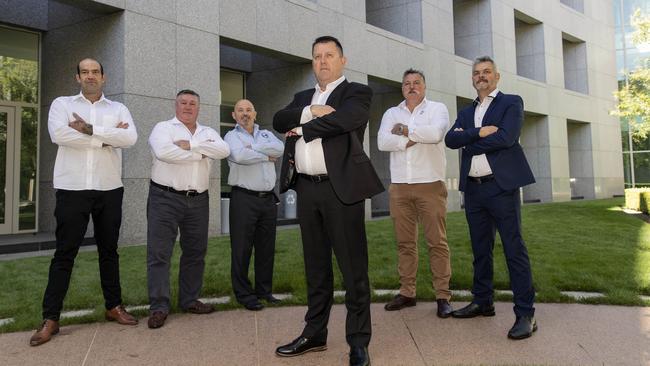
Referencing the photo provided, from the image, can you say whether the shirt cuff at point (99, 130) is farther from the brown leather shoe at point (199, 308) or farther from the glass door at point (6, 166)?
the glass door at point (6, 166)

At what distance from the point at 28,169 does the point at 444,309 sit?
10431mm

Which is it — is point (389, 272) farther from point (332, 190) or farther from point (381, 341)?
point (332, 190)

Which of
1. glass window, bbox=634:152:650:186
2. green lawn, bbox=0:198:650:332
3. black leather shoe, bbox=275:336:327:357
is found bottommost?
black leather shoe, bbox=275:336:327:357

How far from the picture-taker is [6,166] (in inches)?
428

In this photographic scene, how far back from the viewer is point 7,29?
35.8 feet

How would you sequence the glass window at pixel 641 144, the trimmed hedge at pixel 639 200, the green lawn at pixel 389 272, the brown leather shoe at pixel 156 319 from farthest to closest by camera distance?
the glass window at pixel 641 144 → the trimmed hedge at pixel 639 200 → the green lawn at pixel 389 272 → the brown leather shoe at pixel 156 319

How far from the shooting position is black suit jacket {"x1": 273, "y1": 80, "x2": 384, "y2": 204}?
3.42 m

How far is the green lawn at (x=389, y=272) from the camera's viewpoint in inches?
201

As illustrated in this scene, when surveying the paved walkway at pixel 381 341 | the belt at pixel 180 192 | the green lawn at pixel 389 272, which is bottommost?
the paved walkway at pixel 381 341

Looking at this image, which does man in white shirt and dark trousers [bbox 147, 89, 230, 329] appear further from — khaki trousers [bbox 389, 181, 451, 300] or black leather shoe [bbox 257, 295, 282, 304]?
khaki trousers [bbox 389, 181, 451, 300]

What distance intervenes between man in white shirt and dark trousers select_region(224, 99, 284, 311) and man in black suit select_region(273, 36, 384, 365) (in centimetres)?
152

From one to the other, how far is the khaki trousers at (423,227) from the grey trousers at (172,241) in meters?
2.04

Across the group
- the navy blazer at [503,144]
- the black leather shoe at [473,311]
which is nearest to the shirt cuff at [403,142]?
the navy blazer at [503,144]

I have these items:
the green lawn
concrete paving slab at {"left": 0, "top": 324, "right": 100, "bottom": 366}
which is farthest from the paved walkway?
the green lawn
